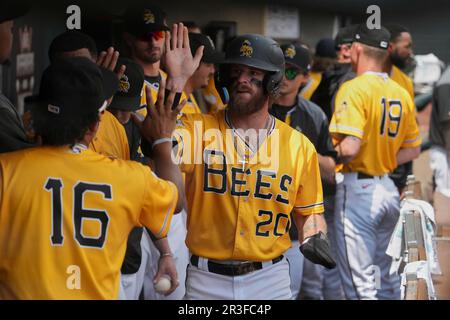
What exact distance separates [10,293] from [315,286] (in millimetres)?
3563

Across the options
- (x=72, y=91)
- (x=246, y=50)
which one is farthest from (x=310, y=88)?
(x=72, y=91)

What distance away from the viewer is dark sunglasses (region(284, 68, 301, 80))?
530 cm

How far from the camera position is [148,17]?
4.76 meters

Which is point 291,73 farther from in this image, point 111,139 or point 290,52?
point 111,139

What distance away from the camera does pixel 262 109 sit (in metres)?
3.75

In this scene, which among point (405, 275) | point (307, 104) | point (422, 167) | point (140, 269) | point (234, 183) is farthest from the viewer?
point (422, 167)

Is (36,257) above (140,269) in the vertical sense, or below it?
above

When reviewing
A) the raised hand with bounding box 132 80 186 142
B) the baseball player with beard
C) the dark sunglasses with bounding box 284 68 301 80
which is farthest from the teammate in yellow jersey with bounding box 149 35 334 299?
the dark sunglasses with bounding box 284 68 301 80

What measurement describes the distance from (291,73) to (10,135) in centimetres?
246

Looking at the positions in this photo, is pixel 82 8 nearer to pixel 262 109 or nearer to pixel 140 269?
pixel 140 269

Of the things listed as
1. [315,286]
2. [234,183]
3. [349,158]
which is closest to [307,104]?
[349,158]

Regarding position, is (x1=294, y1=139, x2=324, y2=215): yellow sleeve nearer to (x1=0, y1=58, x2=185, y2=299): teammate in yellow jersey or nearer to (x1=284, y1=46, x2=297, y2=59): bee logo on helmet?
(x1=0, y1=58, x2=185, y2=299): teammate in yellow jersey

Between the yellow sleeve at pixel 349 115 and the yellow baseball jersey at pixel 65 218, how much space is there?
8.70ft

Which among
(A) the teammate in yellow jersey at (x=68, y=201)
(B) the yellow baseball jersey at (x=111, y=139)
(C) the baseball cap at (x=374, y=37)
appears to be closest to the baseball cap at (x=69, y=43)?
(B) the yellow baseball jersey at (x=111, y=139)
